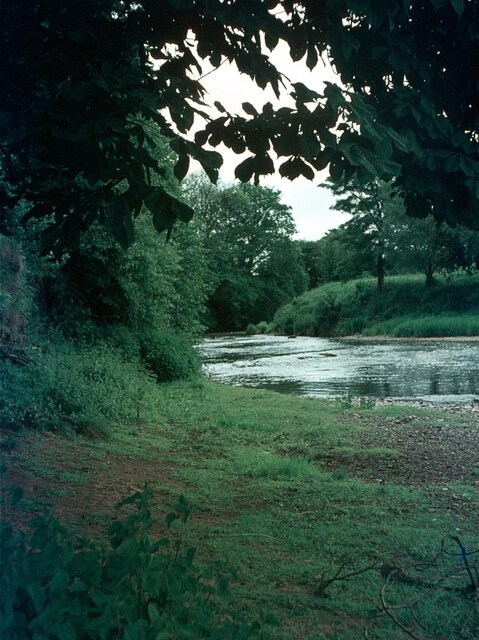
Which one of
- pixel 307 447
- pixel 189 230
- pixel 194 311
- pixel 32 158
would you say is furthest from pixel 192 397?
pixel 32 158

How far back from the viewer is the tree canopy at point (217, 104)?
3.62 meters

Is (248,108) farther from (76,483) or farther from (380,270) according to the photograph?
(380,270)

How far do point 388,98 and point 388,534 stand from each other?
3.33 metres

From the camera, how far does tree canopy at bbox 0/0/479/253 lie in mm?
3621

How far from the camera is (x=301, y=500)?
6.21 m

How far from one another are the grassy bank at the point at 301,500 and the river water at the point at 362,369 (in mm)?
6002

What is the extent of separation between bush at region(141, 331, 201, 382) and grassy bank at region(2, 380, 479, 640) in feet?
16.5

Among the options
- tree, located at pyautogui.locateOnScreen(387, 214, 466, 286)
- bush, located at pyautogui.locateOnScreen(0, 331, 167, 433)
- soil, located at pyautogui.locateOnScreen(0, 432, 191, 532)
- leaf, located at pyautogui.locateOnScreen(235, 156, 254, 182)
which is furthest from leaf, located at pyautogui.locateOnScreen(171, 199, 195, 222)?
tree, located at pyautogui.locateOnScreen(387, 214, 466, 286)

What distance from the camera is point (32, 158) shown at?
15.9 feet

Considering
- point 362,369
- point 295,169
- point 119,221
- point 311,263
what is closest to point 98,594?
point 119,221

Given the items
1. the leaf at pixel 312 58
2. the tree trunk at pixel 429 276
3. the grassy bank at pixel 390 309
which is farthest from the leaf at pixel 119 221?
the tree trunk at pixel 429 276

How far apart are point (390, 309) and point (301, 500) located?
3899 cm

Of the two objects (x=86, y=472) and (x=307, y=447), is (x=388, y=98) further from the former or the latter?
(x=307, y=447)

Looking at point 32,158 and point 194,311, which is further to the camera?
point 194,311
